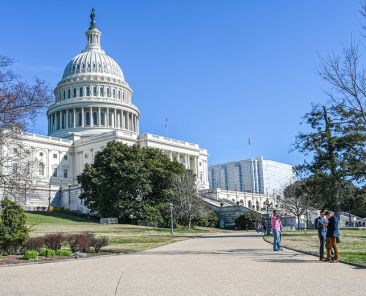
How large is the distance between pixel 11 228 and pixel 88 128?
105164mm

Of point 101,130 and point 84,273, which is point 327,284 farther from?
point 101,130

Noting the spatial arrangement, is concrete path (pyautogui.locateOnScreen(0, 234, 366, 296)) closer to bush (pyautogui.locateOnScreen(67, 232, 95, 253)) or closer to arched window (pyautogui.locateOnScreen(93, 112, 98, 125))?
bush (pyautogui.locateOnScreen(67, 232, 95, 253))

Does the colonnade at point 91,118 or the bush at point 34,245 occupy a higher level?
the colonnade at point 91,118

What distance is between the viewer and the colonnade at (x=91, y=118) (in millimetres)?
126812

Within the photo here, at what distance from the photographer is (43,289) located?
36.6 feet

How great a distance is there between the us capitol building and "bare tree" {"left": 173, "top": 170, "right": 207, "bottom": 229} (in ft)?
119

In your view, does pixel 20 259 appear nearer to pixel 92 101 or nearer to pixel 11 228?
A: pixel 11 228

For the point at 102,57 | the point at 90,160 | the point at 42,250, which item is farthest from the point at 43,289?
the point at 102,57

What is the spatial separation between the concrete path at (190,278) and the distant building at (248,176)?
150 meters

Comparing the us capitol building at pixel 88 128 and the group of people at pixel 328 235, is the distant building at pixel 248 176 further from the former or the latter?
the group of people at pixel 328 235

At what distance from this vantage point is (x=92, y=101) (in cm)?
12550

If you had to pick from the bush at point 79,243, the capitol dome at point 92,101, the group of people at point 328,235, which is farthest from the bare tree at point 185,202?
the capitol dome at point 92,101

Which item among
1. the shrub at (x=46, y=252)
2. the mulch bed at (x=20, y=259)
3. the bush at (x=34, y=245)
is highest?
the bush at (x=34, y=245)

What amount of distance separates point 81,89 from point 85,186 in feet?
213
